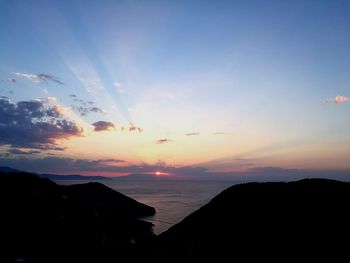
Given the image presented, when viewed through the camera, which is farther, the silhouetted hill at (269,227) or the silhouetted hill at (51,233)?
the silhouetted hill at (269,227)

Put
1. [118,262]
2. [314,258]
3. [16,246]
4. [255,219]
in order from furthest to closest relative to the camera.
Answer: [255,219] → [314,258] → [118,262] → [16,246]

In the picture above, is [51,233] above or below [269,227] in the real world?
above

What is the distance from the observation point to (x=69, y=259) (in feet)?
51.2

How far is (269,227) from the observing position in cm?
3572

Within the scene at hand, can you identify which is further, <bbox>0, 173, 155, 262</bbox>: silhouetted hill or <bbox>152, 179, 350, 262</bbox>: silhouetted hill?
<bbox>152, 179, 350, 262</bbox>: silhouetted hill

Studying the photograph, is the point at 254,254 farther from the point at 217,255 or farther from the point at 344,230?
the point at 344,230

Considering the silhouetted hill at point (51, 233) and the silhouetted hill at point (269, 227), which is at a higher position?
the silhouetted hill at point (51, 233)

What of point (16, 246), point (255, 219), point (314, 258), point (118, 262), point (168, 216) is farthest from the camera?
point (168, 216)

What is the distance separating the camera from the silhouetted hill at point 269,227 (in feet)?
98.6

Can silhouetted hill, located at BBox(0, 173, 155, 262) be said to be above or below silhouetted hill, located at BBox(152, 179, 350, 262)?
above

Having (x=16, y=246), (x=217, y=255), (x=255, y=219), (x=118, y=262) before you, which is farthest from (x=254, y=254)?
(x=16, y=246)

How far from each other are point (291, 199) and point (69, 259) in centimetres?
3480

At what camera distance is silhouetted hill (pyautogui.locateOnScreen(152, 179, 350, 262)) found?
3005 centimetres

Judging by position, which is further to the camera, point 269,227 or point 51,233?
point 269,227
